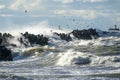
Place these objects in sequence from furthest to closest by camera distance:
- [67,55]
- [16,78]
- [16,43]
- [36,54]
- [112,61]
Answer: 1. [16,43]
2. [36,54]
3. [67,55]
4. [112,61]
5. [16,78]

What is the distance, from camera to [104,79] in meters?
41.4

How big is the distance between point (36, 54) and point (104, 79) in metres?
64.9

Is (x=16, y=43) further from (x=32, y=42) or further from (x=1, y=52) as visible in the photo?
(x=1, y=52)

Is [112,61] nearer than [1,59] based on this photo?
Yes

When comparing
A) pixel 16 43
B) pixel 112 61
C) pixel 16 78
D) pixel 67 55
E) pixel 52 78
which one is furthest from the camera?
pixel 16 43

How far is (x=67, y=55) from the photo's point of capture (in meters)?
81.4

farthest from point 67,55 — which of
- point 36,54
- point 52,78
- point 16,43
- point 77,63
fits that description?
point 16,43

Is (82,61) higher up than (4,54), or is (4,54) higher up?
(82,61)

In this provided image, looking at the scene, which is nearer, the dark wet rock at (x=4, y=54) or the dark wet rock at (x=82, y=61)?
the dark wet rock at (x=82, y=61)

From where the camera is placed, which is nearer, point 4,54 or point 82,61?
point 82,61

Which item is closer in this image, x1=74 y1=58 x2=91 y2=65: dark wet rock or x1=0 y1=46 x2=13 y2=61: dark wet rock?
x1=74 y1=58 x2=91 y2=65: dark wet rock

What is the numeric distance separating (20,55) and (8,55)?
15.3 metres

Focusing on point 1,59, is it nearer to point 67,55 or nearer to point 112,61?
point 67,55

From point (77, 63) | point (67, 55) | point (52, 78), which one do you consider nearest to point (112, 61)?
point (77, 63)
